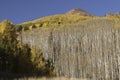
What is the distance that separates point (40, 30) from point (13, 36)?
13.2 metres

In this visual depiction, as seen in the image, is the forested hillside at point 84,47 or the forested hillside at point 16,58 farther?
the forested hillside at point 84,47

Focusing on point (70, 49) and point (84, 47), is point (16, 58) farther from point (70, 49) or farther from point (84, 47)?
point (70, 49)

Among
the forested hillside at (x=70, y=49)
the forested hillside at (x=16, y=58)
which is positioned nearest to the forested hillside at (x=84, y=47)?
the forested hillside at (x=70, y=49)

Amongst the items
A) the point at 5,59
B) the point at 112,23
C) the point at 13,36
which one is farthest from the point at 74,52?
the point at 5,59

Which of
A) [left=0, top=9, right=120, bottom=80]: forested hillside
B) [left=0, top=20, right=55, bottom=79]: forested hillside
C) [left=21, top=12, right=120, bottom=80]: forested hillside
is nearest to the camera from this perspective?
[left=0, top=20, right=55, bottom=79]: forested hillside

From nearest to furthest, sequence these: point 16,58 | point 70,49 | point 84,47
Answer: point 16,58
point 84,47
point 70,49

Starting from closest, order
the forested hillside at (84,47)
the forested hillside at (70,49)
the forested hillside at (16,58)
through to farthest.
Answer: the forested hillside at (16,58)
the forested hillside at (70,49)
the forested hillside at (84,47)

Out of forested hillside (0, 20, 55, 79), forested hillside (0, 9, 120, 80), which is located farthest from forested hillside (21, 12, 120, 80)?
forested hillside (0, 20, 55, 79)

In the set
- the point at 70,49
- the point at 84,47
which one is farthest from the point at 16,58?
the point at 70,49

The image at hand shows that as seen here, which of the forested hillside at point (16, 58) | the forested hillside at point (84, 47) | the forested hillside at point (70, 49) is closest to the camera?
the forested hillside at point (16, 58)

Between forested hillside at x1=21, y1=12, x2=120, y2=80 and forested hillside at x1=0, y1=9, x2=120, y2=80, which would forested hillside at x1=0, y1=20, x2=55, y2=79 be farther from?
forested hillside at x1=21, y1=12, x2=120, y2=80

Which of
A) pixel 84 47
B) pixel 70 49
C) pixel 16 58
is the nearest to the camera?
pixel 16 58

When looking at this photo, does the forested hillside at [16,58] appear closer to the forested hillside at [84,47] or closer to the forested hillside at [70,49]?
the forested hillside at [70,49]

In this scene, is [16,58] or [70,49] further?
[70,49]
